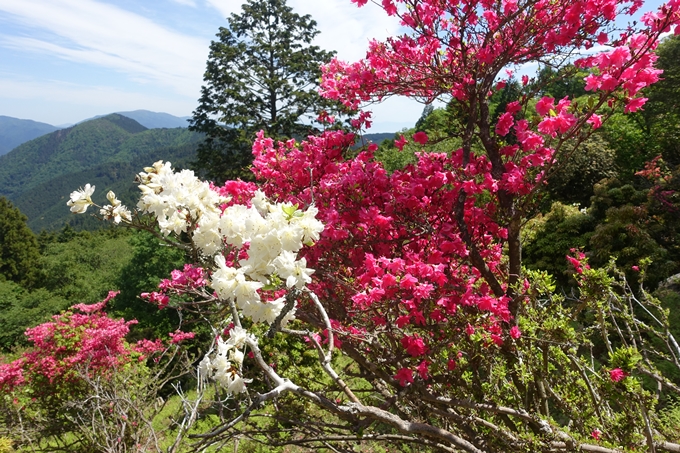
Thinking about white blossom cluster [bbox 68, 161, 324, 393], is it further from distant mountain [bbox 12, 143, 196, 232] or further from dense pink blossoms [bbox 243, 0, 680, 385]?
distant mountain [bbox 12, 143, 196, 232]

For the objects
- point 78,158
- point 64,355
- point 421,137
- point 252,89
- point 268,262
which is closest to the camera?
point 268,262

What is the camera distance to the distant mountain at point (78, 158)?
127 metres

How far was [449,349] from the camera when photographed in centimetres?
246

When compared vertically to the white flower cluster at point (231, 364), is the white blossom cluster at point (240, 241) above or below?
above

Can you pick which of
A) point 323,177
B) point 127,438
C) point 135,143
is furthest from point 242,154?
point 135,143

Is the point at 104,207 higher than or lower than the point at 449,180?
lower

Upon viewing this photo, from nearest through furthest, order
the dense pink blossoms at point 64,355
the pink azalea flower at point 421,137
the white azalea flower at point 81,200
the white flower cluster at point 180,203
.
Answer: the white flower cluster at point 180,203 → the white azalea flower at point 81,200 → the pink azalea flower at point 421,137 → the dense pink blossoms at point 64,355

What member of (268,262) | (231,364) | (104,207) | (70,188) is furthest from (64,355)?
(70,188)

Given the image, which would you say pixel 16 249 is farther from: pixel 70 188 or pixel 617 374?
pixel 70 188

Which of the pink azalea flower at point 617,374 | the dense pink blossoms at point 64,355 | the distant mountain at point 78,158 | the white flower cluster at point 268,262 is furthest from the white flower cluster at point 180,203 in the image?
the distant mountain at point 78,158

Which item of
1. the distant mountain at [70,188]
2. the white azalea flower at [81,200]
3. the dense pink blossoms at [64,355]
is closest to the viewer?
the white azalea flower at [81,200]

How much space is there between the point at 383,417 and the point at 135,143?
202252 mm

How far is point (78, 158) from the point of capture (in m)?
167

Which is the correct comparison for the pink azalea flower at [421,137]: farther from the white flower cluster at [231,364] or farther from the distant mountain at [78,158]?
the distant mountain at [78,158]
